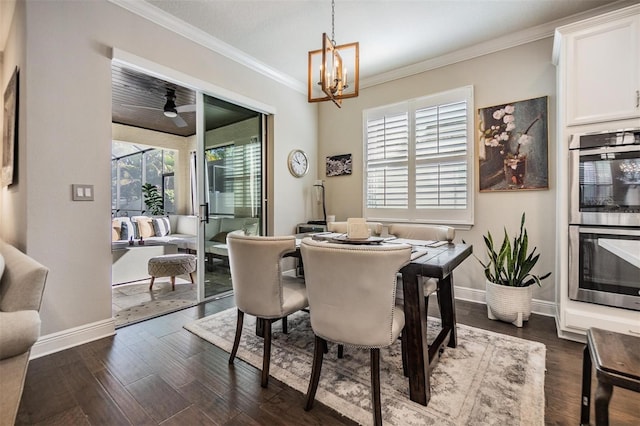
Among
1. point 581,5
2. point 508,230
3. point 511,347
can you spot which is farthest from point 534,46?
point 511,347

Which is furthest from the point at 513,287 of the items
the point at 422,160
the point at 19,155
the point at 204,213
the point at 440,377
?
the point at 19,155

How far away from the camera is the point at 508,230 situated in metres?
3.12

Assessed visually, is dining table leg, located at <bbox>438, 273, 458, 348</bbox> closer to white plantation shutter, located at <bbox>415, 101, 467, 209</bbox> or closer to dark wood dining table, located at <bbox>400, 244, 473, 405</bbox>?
dark wood dining table, located at <bbox>400, 244, 473, 405</bbox>

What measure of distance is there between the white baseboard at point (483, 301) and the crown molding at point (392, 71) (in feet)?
8.77

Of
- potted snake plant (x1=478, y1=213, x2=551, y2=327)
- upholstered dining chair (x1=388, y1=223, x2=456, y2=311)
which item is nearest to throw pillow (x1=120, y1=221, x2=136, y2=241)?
upholstered dining chair (x1=388, y1=223, x2=456, y2=311)

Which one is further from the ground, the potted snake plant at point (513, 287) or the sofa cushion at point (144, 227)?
the sofa cushion at point (144, 227)

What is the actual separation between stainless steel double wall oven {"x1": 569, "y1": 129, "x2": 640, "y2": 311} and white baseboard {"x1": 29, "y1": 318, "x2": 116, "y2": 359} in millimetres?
3790

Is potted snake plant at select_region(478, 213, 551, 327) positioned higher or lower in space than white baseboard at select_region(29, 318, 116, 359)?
higher

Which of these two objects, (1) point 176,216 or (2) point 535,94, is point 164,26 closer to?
(2) point 535,94

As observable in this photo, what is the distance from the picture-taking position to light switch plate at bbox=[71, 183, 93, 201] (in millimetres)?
2264

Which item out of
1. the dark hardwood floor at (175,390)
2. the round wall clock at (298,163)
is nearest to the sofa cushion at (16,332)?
the dark hardwood floor at (175,390)

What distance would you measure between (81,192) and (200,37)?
77.2 inches

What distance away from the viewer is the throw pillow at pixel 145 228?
5.54 metres

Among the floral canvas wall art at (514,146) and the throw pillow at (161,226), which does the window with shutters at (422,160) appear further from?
the throw pillow at (161,226)
